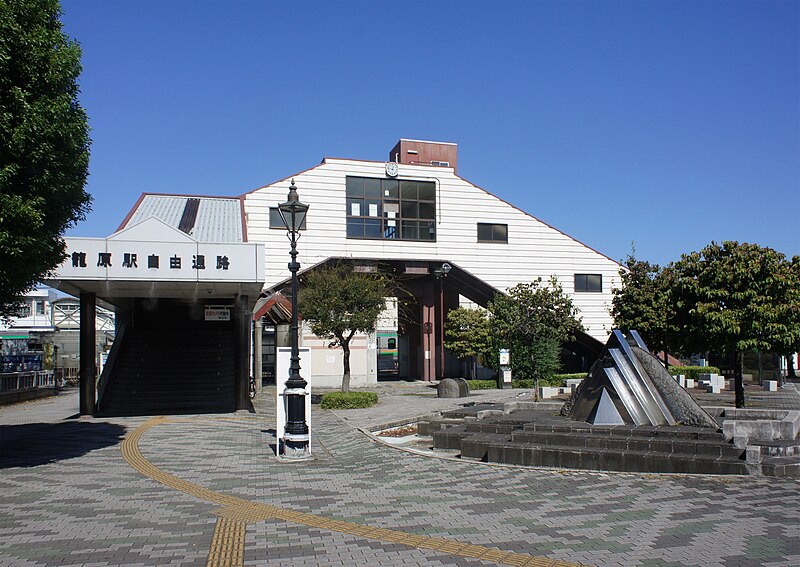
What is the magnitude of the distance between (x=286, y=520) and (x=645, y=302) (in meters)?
22.7

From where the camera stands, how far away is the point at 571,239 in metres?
39.6

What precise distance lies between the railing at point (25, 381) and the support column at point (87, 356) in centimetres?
957

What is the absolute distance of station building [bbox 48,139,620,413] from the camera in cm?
2153

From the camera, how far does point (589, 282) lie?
39.7 metres

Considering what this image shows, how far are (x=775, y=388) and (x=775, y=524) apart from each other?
82.0 ft

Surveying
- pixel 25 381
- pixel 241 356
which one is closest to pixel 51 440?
pixel 241 356

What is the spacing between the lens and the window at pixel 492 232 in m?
38.2

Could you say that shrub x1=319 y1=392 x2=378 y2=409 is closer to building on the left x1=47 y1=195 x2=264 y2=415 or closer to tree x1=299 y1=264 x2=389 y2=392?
tree x1=299 y1=264 x2=389 y2=392

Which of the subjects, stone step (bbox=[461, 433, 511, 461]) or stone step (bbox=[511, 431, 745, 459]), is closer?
stone step (bbox=[511, 431, 745, 459])

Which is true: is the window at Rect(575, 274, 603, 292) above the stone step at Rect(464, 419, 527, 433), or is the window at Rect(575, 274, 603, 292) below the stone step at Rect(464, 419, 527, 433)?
above

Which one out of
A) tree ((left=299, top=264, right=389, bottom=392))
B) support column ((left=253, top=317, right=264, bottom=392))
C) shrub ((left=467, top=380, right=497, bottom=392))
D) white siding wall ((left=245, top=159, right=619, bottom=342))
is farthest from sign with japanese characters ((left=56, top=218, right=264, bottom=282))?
shrub ((left=467, top=380, right=497, bottom=392))

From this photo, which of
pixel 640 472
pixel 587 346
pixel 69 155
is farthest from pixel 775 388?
pixel 69 155

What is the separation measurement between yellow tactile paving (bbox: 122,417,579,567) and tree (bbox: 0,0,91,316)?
170 inches

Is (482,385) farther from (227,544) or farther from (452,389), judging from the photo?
(227,544)
